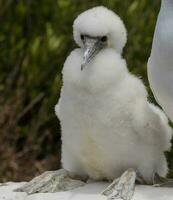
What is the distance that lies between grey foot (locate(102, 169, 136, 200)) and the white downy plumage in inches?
2.0

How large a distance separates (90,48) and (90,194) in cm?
55

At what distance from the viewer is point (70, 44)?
5477 millimetres

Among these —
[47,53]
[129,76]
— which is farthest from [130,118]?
[47,53]

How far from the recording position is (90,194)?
3.44 meters

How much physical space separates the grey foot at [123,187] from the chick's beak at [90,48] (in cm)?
46

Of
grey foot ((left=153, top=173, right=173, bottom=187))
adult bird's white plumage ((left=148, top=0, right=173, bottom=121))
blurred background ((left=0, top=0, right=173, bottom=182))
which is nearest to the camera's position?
adult bird's white plumage ((left=148, top=0, right=173, bottom=121))

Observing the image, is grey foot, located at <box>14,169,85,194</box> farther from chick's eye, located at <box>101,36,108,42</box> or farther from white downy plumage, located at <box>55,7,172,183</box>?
chick's eye, located at <box>101,36,108,42</box>

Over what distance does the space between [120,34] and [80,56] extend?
0.58ft

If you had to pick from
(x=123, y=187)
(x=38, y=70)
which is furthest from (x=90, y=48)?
(x=38, y=70)

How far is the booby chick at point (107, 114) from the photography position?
133 inches

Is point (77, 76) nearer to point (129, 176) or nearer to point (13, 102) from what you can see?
point (129, 176)

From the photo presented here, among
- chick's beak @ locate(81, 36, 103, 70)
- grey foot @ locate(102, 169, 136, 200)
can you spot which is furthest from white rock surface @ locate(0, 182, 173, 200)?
chick's beak @ locate(81, 36, 103, 70)

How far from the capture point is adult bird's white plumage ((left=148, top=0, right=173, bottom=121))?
3.36 meters

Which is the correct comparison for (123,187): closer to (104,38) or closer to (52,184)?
(52,184)
